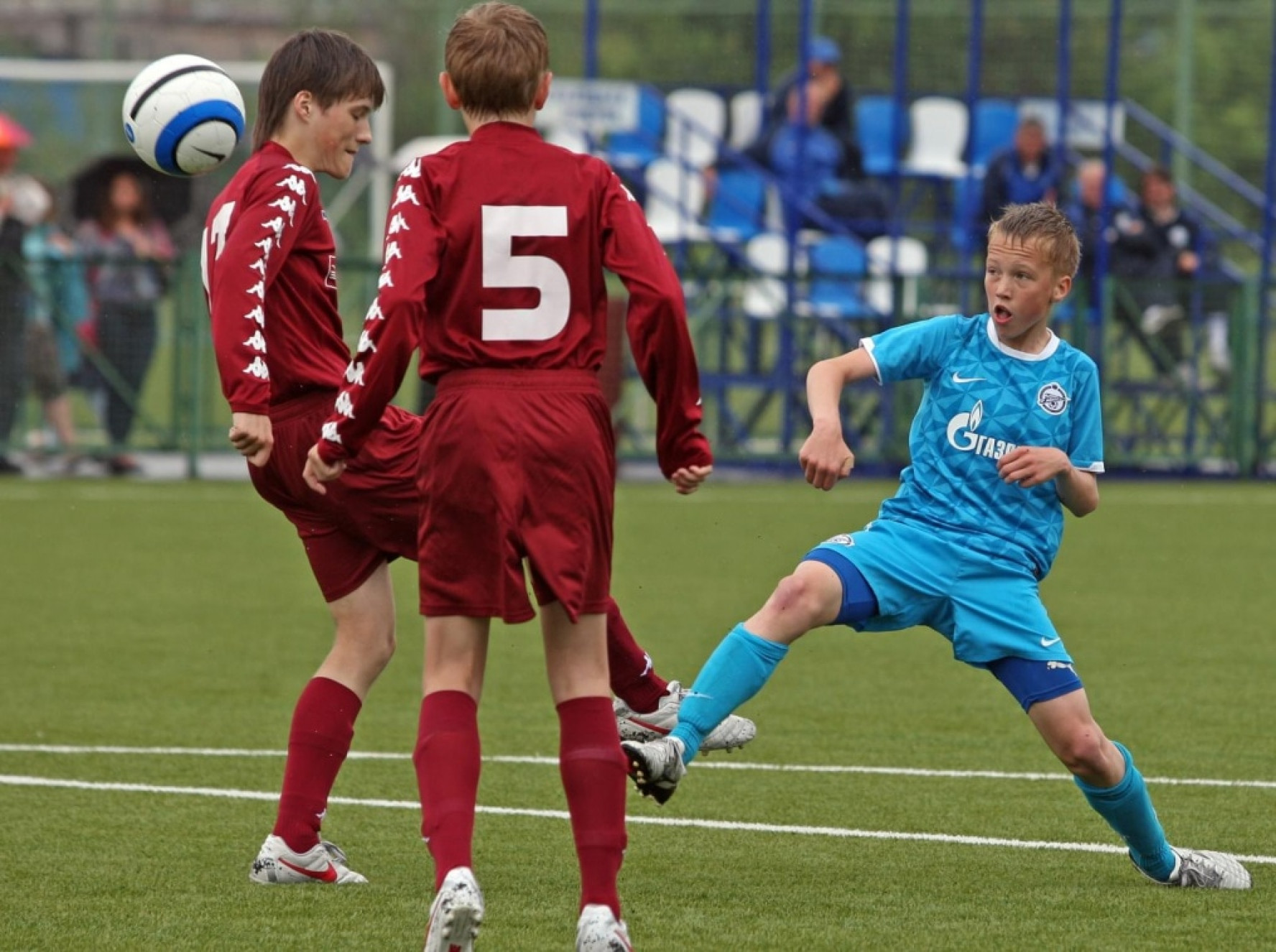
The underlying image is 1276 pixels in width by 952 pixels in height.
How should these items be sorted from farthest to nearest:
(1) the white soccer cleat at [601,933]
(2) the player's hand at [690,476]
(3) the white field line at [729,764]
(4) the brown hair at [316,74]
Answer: (3) the white field line at [729,764], (4) the brown hair at [316,74], (2) the player's hand at [690,476], (1) the white soccer cleat at [601,933]

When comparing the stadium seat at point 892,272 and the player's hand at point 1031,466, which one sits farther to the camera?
the stadium seat at point 892,272

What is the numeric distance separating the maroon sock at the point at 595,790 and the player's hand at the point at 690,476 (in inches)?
17.6

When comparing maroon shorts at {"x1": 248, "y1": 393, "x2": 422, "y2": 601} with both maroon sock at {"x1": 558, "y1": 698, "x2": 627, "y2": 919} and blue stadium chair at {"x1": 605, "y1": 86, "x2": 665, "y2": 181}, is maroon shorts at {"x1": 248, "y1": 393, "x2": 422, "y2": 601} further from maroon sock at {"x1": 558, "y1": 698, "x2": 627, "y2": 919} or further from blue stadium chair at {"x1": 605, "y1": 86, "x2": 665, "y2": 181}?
blue stadium chair at {"x1": 605, "y1": 86, "x2": 665, "y2": 181}

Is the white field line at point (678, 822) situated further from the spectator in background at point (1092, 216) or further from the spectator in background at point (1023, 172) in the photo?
the spectator in background at point (1023, 172)

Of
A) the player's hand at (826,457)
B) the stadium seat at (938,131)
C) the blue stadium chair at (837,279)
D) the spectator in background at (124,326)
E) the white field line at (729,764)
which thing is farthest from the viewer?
the stadium seat at (938,131)

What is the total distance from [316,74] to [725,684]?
1644 mm

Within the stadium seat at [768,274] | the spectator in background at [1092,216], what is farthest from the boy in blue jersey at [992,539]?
the spectator in background at [1092,216]

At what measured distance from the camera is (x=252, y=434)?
475 centimetres

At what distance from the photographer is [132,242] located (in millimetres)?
17203

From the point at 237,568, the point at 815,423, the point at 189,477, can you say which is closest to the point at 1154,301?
the point at 189,477

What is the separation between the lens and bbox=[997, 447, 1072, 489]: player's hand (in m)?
4.89

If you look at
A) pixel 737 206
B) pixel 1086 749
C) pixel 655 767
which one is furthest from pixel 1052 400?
pixel 737 206

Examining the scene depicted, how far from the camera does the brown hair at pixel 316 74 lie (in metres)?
5.11

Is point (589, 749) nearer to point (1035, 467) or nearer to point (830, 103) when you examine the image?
point (1035, 467)
